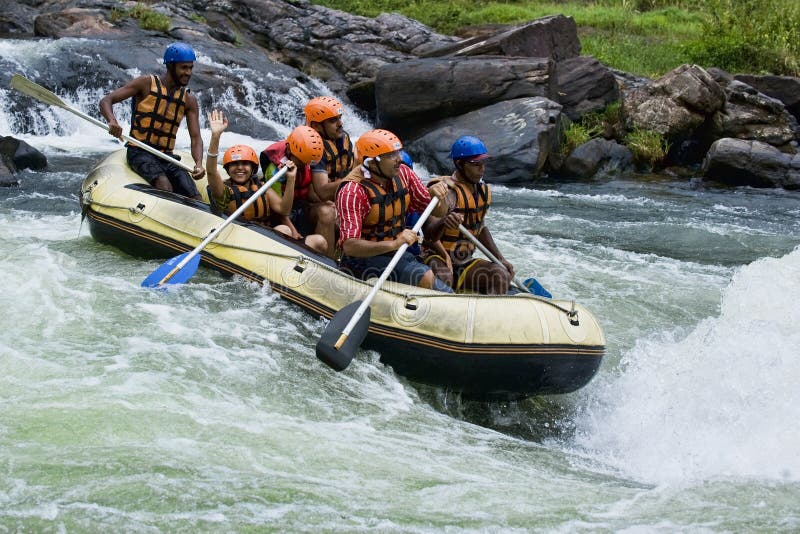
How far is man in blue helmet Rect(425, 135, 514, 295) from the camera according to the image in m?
5.44

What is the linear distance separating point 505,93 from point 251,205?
311 inches

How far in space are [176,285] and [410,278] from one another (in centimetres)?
170

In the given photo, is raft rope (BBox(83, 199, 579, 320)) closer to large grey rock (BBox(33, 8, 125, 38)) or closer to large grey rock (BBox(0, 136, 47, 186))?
large grey rock (BBox(0, 136, 47, 186))

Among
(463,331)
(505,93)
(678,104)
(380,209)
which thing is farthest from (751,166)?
(463,331)

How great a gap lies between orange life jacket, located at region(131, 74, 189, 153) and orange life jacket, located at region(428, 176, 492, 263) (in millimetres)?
2479

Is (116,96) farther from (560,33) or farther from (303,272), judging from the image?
(560,33)

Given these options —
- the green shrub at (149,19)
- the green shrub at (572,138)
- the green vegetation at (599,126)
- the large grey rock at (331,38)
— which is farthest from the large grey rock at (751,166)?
the green shrub at (149,19)

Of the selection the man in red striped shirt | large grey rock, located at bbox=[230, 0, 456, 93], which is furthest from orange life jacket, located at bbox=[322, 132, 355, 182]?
large grey rock, located at bbox=[230, 0, 456, 93]

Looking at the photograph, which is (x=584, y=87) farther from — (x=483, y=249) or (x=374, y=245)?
(x=374, y=245)

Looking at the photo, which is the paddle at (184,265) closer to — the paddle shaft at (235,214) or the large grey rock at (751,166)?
the paddle shaft at (235,214)

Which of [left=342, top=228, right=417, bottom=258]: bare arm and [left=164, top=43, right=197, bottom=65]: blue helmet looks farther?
[left=164, top=43, right=197, bottom=65]: blue helmet

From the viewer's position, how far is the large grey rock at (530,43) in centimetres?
1476

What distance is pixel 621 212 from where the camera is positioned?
10953mm

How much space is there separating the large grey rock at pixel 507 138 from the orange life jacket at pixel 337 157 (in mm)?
6090
